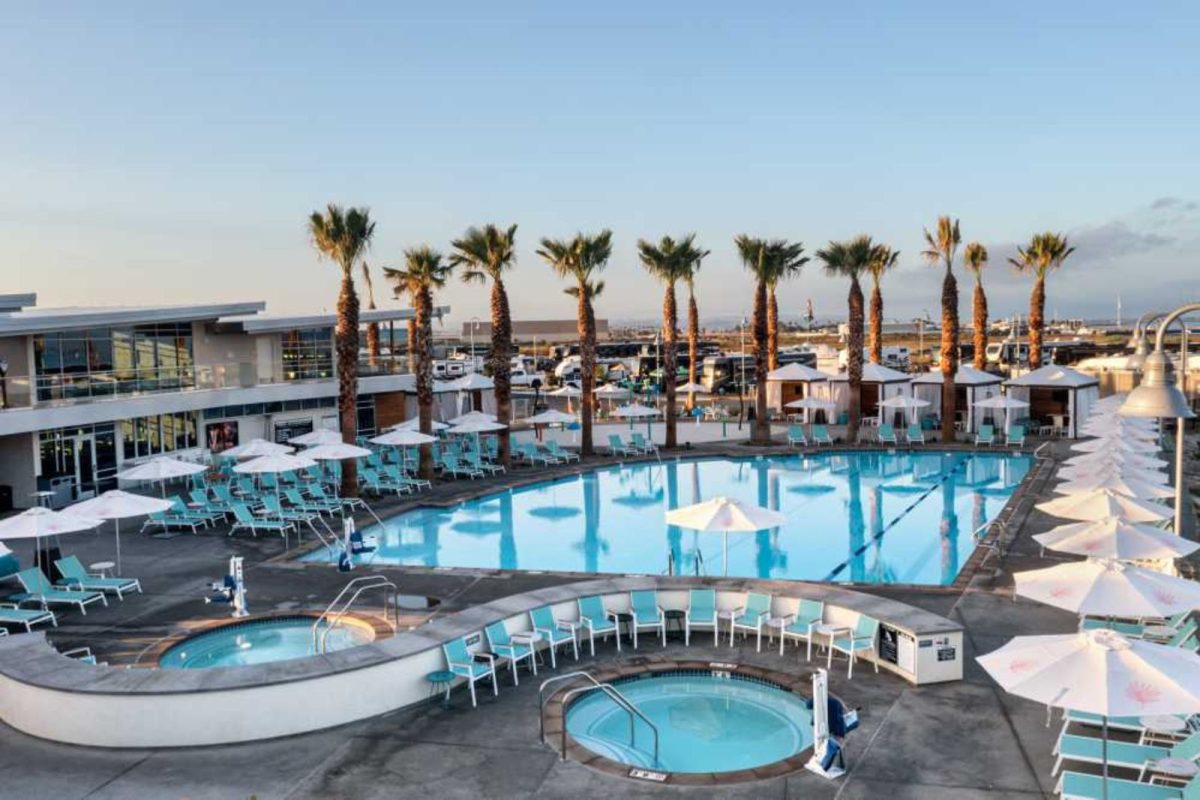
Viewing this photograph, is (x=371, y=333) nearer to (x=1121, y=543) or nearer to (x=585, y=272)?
(x=585, y=272)

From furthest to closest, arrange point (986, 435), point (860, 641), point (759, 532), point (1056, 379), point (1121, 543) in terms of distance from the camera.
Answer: point (1056, 379) < point (986, 435) < point (759, 532) < point (1121, 543) < point (860, 641)

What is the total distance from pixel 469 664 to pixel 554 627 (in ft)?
5.46

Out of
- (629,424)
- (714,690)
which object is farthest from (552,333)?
(714,690)

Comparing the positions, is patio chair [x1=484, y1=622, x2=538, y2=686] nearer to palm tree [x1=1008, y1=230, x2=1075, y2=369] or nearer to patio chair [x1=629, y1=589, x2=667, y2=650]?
patio chair [x1=629, y1=589, x2=667, y2=650]

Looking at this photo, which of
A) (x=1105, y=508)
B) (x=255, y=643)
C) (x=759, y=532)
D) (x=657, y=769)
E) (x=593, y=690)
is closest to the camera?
(x=657, y=769)

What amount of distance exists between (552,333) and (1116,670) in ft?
617

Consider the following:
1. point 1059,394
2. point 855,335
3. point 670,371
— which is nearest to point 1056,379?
point 1059,394

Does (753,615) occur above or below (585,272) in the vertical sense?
below

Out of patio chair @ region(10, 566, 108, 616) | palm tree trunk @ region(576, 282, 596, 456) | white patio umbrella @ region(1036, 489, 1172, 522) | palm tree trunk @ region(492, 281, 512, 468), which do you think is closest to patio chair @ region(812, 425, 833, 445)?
palm tree trunk @ region(576, 282, 596, 456)

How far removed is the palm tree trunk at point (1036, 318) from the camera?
38.6 m

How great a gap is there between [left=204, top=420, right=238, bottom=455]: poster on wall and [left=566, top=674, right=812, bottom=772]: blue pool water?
21.9m

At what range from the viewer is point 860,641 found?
11.4 m

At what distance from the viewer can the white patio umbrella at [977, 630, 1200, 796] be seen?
668cm

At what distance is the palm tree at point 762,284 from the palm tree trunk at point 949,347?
18.4 feet
